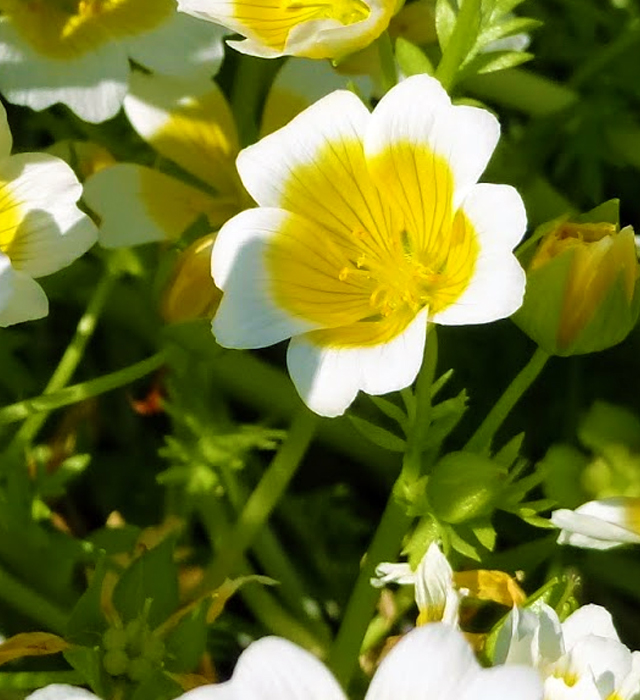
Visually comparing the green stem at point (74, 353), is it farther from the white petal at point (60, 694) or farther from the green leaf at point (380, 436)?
the white petal at point (60, 694)

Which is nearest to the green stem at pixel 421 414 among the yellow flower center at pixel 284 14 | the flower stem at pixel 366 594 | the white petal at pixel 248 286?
the flower stem at pixel 366 594

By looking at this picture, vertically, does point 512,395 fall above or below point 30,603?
above

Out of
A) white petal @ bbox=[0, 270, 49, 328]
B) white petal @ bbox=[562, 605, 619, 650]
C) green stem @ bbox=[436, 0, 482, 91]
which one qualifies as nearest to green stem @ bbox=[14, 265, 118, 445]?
white petal @ bbox=[0, 270, 49, 328]

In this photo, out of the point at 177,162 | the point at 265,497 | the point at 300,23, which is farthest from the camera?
the point at 177,162

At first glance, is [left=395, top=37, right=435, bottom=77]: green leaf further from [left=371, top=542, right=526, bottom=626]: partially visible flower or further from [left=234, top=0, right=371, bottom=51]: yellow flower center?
[left=371, top=542, right=526, bottom=626]: partially visible flower

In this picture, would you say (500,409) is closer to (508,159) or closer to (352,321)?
(352,321)

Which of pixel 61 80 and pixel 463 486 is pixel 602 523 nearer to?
pixel 463 486

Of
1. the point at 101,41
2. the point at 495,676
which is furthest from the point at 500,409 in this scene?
the point at 101,41

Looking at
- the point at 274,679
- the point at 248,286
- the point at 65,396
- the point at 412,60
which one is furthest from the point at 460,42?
the point at 274,679

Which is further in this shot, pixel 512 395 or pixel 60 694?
pixel 512 395
